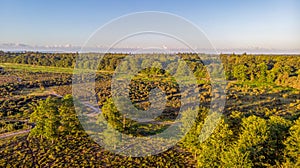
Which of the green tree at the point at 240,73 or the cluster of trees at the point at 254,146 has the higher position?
the green tree at the point at 240,73

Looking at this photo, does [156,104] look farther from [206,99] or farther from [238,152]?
[238,152]

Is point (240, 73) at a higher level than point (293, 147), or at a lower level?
higher

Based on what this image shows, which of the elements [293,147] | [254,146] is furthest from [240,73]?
[254,146]

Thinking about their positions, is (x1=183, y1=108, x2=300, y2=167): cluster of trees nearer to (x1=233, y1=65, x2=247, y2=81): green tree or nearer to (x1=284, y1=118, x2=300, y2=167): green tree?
(x1=284, y1=118, x2=300, y2=167): green tree

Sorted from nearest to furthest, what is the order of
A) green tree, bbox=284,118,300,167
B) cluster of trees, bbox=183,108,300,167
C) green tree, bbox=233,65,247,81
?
cluster of trees, bbox=183,108,300,167 < green tree, bbox=284,118,300,167 < green tree, bbox=233,65,247,81

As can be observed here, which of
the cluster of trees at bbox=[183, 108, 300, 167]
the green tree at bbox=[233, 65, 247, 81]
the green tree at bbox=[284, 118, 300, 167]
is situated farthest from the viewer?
the green tree at bbox=[233, 65, 247, 81]

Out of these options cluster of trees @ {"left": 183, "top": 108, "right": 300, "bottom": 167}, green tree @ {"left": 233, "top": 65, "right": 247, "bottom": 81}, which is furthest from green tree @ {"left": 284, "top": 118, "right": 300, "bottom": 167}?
green tree @ {"left": 233, "top": 65, "right": 247, "bottom": 81}

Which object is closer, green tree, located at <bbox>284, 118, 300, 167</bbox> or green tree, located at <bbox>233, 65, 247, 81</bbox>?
green tree, located at <bbox>284, 118, 300, 167</bbox>

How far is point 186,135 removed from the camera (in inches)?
848

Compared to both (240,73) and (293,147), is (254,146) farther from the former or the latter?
(240,73)

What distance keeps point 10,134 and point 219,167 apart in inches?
853

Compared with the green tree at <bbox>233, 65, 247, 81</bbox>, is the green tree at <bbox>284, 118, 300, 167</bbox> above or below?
below

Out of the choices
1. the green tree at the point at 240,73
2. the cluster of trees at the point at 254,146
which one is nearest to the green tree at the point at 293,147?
the cluster of trees at the point at 254,146

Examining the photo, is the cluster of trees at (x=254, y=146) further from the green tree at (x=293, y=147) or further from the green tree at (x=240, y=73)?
the green tree at (x=240, y=73)
